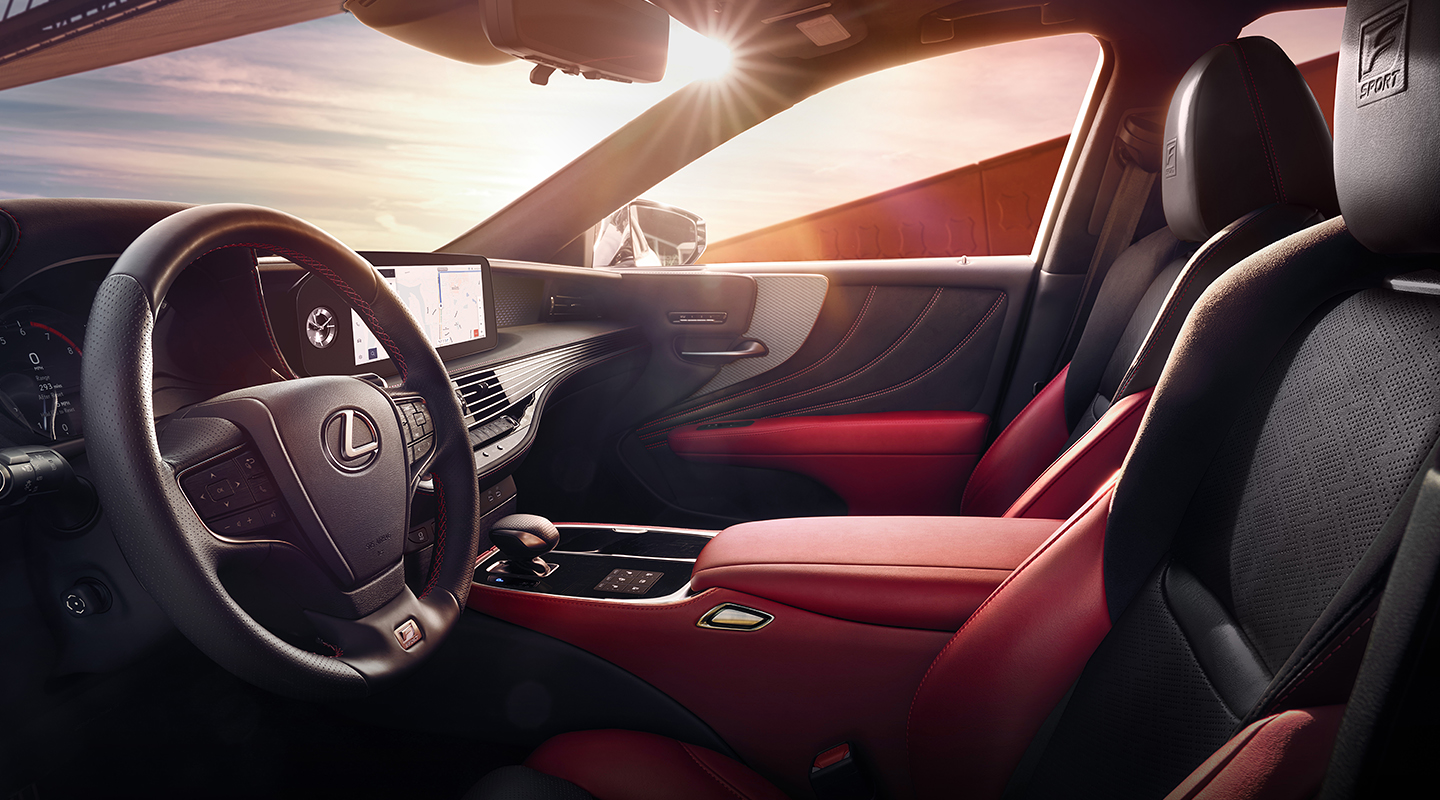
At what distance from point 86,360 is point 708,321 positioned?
6.19 ft

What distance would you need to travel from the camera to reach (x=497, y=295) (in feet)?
6.74

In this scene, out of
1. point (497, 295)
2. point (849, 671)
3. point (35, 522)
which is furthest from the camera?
point (497, 295)

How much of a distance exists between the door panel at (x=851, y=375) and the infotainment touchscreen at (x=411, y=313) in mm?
832

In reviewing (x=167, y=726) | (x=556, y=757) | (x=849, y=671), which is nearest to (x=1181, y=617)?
(x=849, y=671)

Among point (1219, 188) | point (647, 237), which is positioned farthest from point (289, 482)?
point (647, 237)

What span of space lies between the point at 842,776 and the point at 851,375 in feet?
5.05

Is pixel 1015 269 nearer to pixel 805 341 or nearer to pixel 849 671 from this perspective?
pixel 805 341

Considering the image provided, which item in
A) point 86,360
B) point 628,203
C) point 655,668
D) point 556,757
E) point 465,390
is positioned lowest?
point 556,757

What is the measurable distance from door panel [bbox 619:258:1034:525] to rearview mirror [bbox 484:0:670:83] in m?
0.89

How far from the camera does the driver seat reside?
22.3 inches

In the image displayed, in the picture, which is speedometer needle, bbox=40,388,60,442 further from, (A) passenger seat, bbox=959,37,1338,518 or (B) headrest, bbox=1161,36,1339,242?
(B) headrest, bbox=1161,36,1339,242

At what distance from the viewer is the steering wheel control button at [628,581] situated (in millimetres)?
1285

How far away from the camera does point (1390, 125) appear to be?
0.58 meters

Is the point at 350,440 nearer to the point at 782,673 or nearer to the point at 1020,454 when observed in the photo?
the point at 782,673
